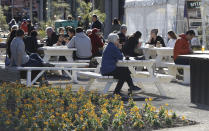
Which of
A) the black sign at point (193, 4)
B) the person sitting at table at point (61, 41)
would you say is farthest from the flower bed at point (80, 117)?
the black sign at point (193, 4)

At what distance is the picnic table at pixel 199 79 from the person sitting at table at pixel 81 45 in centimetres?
551

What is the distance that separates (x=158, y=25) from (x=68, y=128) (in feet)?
65.9

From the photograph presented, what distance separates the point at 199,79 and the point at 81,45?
19.0 feet

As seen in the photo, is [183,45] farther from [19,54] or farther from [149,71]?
[19,54]

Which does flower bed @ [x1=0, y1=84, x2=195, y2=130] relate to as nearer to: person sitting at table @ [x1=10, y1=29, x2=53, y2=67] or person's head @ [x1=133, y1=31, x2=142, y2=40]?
person sitting at table @ [x1=10, y1=29, x2=53, y2=67]

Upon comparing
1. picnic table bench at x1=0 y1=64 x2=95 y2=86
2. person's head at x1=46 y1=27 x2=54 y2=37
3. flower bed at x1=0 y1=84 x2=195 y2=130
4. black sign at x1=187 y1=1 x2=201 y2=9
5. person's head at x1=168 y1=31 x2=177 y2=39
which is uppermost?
black sign at x1=187 y1=1 x2=201 y2=9

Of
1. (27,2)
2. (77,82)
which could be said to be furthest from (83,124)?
(27,2)

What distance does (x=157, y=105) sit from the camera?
444 inches

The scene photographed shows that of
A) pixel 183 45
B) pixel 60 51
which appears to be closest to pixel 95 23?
pixel 60 51

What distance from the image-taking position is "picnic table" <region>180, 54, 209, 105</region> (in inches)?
446

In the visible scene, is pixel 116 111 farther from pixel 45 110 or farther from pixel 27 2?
pixel 27 2

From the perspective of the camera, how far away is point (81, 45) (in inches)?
660

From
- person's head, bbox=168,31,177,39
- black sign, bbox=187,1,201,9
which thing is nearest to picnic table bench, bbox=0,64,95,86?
person's head, bbox=168,31,177,39

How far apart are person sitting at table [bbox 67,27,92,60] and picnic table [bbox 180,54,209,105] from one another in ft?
18.1
